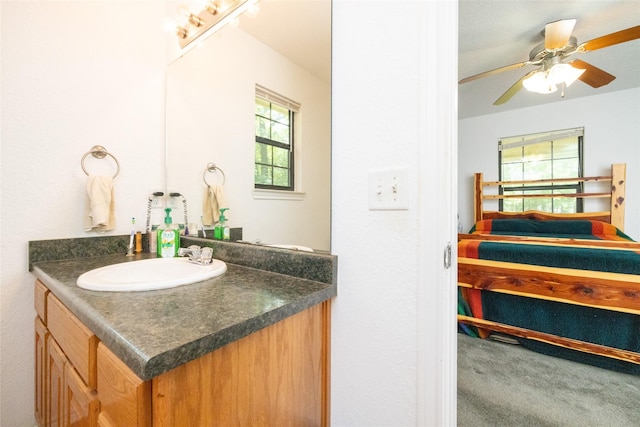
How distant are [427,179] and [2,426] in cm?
188

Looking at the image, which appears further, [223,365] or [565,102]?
[565,102]

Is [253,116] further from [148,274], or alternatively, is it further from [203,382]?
[203,382]

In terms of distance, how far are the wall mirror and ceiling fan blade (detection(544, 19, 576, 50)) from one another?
203 cm

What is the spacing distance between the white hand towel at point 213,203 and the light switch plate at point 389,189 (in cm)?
82

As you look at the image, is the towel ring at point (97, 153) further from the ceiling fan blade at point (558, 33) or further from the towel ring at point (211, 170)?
the ceiling fan blade at point (558, 33)

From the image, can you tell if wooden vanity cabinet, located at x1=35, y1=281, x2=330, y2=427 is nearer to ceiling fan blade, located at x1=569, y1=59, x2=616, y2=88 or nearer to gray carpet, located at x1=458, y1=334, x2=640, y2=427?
gray carpet, located at x1=458, y1=334, x2=640, y2=427

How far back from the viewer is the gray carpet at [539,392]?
4.25ft

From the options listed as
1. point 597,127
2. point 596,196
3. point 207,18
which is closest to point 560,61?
point 597,127

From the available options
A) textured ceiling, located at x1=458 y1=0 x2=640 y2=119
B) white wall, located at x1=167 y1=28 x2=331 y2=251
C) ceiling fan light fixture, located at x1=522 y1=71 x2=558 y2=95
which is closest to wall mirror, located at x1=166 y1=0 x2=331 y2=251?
white wall, located at x1=167 y1=28 x2=331 y2=251

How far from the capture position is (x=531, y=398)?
144cm

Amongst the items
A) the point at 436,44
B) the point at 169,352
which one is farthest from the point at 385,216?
the point at 169,352

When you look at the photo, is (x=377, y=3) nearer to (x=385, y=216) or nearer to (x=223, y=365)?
(x=385, y=216)

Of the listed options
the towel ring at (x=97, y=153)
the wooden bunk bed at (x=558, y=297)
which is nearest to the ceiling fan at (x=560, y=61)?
the wooden bunk bed at (x=558, y=297)

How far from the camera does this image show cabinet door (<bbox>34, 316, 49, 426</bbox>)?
0.98 m
